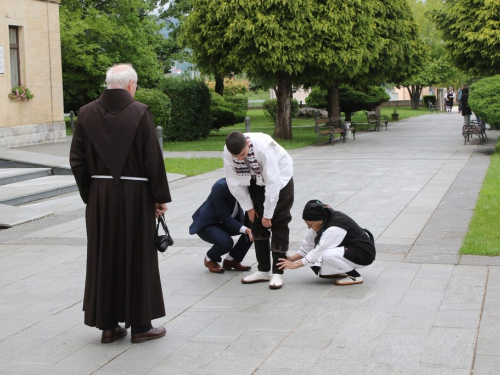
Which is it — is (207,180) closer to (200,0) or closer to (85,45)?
(200,0)

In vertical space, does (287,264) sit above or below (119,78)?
below

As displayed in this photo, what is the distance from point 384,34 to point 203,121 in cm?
898

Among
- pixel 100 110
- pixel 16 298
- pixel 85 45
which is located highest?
pixel 85 45

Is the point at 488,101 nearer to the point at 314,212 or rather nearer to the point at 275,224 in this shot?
the point at 314,212

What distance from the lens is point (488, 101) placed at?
60.6 ft

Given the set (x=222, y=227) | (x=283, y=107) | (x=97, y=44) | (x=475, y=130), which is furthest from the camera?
(x=97, y=44)

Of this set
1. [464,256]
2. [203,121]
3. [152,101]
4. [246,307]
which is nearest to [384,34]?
[203,121]

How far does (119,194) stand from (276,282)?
6.76 ft

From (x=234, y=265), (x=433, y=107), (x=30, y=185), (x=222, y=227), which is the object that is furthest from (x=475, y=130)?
(x=433, y=107)

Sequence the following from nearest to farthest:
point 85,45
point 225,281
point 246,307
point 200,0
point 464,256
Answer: point 246,307, point 225,281, point 464,256, point 200,0, point 85,45

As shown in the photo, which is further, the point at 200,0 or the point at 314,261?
the point at 200,0

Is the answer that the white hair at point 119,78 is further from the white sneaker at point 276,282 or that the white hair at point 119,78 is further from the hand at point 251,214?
the white sneaker at point 276,282

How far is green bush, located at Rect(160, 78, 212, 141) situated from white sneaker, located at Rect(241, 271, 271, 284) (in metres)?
18.7

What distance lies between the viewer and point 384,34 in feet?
99.8
